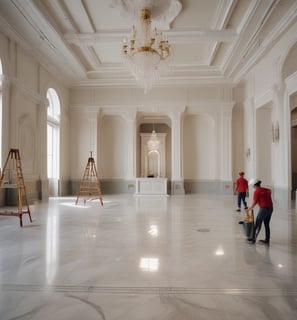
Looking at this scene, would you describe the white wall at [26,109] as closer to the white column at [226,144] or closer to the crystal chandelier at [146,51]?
the crystal chandelier at [146,51]

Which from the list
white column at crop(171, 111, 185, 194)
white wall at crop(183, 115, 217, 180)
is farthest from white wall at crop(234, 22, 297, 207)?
white column at crop(171, 111, 185, 194)

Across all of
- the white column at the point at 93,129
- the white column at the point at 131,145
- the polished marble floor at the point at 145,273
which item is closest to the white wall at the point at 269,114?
the polished marble floor at the point at 145,273

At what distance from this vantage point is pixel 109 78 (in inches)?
529

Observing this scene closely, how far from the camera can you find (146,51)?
7.22 metres

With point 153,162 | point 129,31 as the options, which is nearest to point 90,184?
point 153,162

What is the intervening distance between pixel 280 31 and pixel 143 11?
4321 mm

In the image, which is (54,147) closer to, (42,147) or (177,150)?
(42,147)

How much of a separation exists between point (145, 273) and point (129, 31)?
8234 mm

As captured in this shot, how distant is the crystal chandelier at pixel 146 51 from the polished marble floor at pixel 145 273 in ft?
13.9

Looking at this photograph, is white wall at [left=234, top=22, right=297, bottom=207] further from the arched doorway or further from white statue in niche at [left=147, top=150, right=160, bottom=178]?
the arched doorway

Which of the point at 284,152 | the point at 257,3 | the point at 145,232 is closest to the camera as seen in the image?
the point at 145,232

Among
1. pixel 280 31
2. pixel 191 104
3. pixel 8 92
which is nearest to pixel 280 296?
pixel 280 31

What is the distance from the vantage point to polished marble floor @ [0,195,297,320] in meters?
2.50

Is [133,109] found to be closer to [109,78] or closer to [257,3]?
[109,78]
